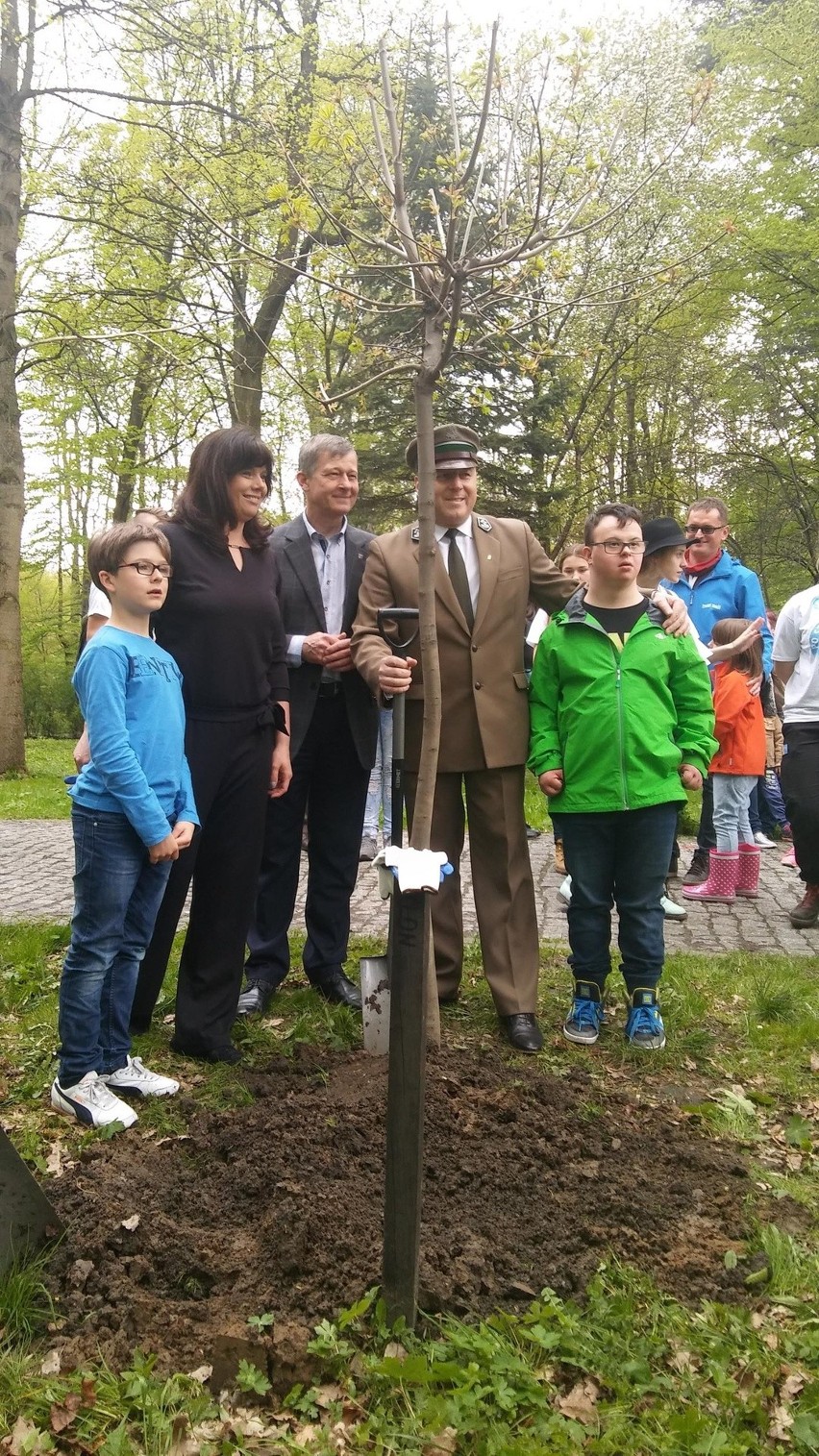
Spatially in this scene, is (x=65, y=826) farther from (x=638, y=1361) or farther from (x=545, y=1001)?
(x=638, y=1361)

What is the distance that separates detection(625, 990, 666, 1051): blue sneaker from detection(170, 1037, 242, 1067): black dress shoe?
1.57 metres

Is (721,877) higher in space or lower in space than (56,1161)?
lower

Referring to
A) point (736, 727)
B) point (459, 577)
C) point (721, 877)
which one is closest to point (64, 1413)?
point (459, 577)

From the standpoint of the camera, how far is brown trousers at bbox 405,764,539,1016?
4301 mm

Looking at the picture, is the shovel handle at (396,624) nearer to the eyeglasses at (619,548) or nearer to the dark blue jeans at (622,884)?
the eyeglasses at (619,548)

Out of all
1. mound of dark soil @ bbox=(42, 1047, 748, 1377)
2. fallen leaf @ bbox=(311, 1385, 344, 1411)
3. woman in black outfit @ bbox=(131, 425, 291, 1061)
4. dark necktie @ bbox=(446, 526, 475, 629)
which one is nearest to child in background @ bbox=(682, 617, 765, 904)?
dark necktie @ bbox=(446, 526, 475, 629)

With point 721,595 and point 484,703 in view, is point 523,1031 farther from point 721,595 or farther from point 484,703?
point 721,595

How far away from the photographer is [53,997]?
477cm

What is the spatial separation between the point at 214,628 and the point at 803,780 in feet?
12.2

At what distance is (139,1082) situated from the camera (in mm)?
3613

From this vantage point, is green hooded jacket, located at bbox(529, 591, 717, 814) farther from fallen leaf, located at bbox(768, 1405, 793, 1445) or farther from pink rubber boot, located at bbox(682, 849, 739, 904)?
pink rubber boot, located at bbox(682, 849, 739, 904)

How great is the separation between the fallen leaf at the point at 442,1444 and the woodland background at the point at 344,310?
840cm

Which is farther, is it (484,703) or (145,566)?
(484,703)

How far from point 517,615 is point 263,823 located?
1.34 meters
